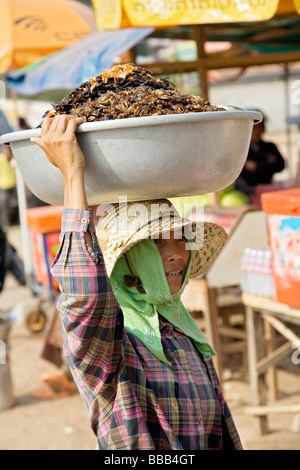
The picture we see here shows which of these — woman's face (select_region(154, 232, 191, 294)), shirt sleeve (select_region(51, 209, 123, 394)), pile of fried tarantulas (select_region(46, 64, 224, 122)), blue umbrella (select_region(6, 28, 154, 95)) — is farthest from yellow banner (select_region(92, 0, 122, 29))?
shirt sleeve (select_region(51, 209, 123, 394))

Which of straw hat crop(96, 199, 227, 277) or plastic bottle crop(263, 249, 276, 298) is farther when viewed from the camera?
plastic bottle crop(263, 249, 276, 298)

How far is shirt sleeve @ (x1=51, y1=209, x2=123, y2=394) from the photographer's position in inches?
56.4

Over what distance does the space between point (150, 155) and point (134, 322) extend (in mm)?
609

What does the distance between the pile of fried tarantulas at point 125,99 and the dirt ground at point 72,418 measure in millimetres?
2734

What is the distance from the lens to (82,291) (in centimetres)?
143

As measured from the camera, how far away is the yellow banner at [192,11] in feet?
11.9

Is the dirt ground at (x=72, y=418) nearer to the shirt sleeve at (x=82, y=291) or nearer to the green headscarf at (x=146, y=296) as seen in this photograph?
the green headscarf at (x=146, y=296)

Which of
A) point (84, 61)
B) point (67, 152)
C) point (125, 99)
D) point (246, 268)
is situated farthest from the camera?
point (84, 61)

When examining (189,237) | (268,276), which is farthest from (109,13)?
(189,237)

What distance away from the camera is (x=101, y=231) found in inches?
71.0

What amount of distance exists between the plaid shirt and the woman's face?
0.44 feet

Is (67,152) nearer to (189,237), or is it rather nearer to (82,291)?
(82,291)

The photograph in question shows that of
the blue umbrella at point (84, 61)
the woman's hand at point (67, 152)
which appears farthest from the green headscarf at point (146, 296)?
the blue umbrella at point (84, 61)

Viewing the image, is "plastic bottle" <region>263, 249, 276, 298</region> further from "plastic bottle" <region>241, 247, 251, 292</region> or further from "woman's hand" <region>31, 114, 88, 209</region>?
"woman's hand" <region>31, 114, 88, 209</region>
